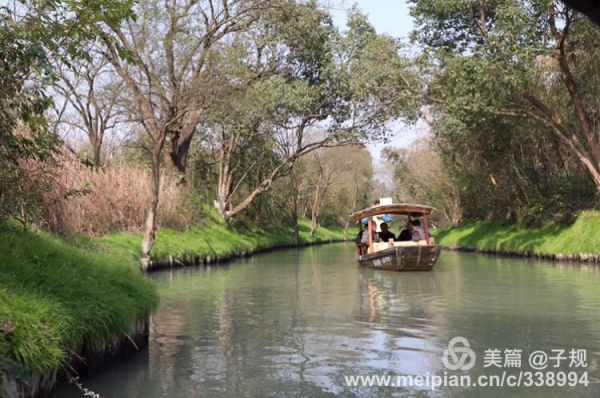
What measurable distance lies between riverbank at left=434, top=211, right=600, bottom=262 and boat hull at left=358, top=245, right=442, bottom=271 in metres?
6.54

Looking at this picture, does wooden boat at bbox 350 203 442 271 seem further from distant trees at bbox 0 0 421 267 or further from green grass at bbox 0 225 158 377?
green grass at bbox 0 225 158 377

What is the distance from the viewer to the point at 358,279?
773 inches

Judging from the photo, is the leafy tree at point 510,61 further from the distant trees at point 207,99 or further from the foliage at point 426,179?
the foliage at point 426,179

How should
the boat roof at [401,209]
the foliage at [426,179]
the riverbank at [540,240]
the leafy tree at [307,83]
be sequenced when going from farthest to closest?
1. the foliage at [426,179]
2. the leafy tree at [307,83]
3. the riverbank at [540,240]
4. the boat roof at [401,209]

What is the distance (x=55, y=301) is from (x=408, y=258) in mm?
15426

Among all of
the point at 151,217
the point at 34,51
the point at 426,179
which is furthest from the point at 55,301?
the point at 426,179

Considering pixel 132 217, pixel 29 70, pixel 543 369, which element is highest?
pixel 29 70

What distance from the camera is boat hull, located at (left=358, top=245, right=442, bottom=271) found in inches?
809

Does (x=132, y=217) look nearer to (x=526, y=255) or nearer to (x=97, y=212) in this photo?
(x=97, y=212)

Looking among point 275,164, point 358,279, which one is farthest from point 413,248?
point 275,164

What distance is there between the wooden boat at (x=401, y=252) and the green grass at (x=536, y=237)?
235 inches

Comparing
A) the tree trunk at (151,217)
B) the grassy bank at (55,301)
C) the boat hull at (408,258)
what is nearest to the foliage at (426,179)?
the boat hull at (408,258)

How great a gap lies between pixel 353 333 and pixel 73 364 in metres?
4.75

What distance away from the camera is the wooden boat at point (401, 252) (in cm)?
2059
